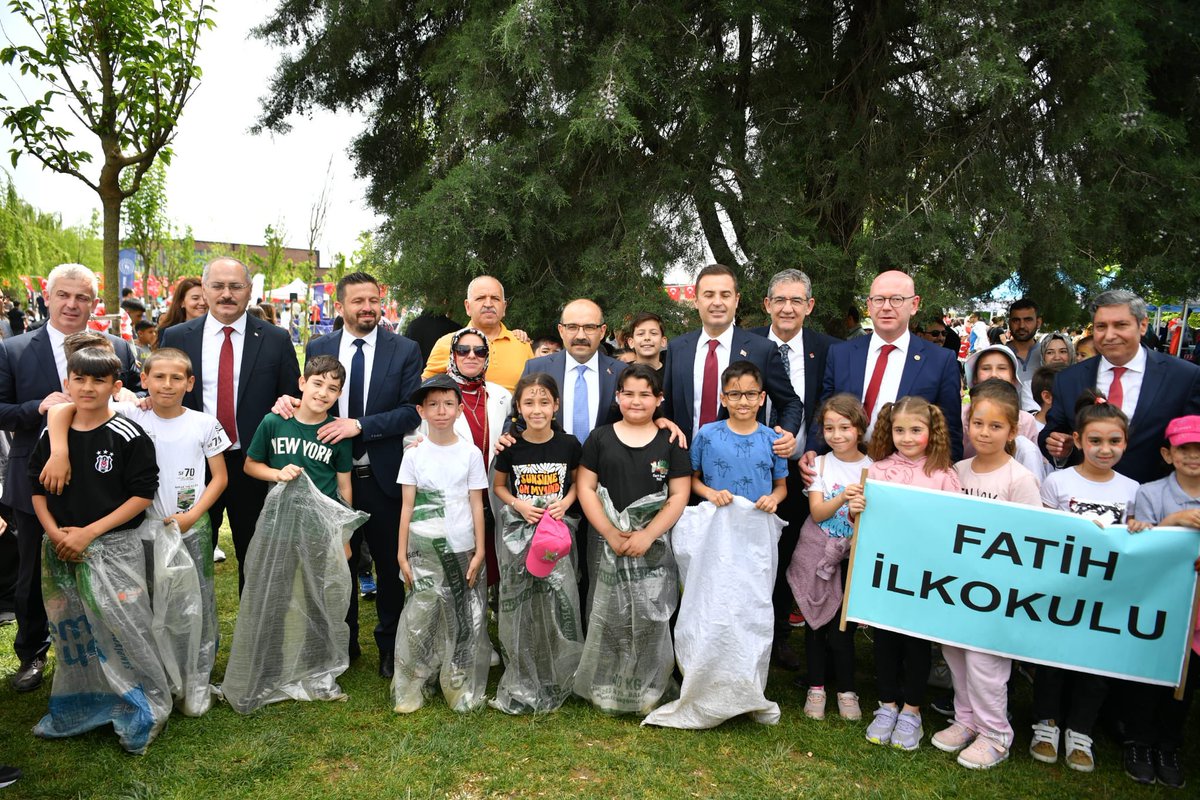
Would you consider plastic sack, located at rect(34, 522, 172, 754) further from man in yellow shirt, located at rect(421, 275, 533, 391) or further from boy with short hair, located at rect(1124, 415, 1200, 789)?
boy with short hair, located at rect(1124, 415, 1200, 789)

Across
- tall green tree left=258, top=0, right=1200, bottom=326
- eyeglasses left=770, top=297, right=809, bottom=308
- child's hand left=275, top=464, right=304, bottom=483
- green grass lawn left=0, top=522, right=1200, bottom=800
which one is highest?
tall green tree left=258, top=0, right=1200, bottom=326

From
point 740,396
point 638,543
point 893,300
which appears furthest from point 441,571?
point 893,300

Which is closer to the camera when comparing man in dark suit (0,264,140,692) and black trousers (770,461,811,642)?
man in dark suit (0,264,140,692)

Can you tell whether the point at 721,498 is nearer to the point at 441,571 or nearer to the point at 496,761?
the point at 441,571

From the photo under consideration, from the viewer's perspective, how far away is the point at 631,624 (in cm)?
353

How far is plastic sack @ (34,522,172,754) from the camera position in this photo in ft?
10.4

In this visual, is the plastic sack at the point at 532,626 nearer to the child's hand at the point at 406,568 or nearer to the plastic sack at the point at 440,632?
the plastic sack at the point at 440,632

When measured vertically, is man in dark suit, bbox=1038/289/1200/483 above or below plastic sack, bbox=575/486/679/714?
above

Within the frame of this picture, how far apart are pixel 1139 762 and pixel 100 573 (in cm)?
444

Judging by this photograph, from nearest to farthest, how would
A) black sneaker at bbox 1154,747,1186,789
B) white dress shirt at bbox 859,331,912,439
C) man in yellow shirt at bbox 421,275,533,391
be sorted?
black sneaker at bbox 1154,747,1186,789 → white dress shirt at bbox 859,331,912,439 → man in yellow shirt at bbox 421,275,533,391

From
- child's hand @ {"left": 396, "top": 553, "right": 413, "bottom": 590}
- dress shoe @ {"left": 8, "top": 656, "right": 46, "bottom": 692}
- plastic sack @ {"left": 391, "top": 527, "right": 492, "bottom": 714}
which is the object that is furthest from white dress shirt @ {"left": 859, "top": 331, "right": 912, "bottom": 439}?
dress shoe @ {"left": 8, "top": 656, "right": 46, "bottom": 692}

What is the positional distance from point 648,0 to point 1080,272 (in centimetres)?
342

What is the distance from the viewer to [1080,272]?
4.92 m

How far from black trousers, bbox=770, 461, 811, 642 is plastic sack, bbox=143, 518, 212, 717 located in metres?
2.85
